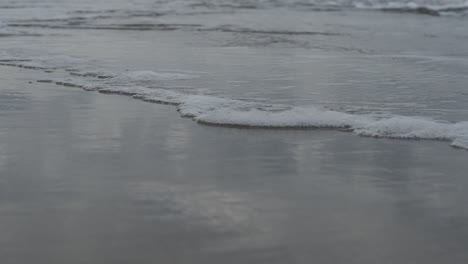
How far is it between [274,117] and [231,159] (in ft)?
4.61

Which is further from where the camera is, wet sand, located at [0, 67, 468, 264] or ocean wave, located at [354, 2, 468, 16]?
ocean wave, located at [354, 2, 468, 16]

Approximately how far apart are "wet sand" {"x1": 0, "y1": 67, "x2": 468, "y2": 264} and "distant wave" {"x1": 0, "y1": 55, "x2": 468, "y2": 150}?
202mm

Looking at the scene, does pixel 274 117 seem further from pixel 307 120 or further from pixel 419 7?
pixel 419 7

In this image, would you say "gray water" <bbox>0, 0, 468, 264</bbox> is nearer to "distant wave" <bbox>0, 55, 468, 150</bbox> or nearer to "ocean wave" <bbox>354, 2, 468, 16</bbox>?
"distant wave" <bbox>0, 55, 468, 150</bbox>

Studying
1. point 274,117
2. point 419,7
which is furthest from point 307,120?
point 419,7

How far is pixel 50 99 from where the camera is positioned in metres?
7.51

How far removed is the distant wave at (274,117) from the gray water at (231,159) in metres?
0.02

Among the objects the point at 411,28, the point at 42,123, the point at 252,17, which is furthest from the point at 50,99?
the point at 252,17

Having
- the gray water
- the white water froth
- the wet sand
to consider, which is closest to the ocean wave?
the gray water

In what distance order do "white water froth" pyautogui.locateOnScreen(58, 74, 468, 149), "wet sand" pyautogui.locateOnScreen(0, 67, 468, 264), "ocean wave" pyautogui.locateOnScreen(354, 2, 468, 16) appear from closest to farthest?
"wet sand" pyautogui.locateOnScreen(0, 67, 468, 264)
"white water froth" pyautogui.locateOnScreen(58, 74, 468, 149)
"ocean wave" pyautogui.locateOnScreen(354, 2, 468, 16)

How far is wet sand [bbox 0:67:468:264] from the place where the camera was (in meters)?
3.51

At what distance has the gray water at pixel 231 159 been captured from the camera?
3594mm

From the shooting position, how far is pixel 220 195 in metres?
4.30

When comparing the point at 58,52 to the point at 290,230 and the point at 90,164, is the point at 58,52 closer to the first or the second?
the point at 90,164
